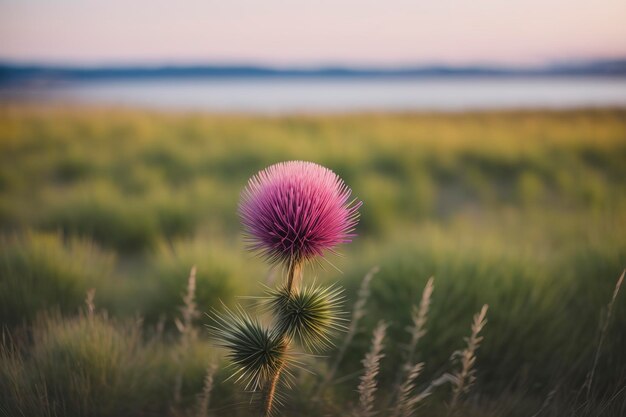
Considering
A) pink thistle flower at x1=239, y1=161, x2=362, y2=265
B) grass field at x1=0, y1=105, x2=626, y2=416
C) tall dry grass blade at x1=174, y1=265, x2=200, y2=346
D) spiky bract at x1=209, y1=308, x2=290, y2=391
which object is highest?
pink thistle flower at x1=239, y1=161, x2=362, y2=265

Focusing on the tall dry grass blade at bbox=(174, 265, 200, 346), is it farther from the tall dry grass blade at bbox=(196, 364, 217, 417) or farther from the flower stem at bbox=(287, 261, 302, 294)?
the flower stem at bbox=(287, 261, 302, 294)

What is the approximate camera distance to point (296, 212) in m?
1.78

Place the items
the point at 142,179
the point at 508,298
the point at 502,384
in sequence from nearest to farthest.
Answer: the point at 502,384
the point at 508,298
the point at 142,179

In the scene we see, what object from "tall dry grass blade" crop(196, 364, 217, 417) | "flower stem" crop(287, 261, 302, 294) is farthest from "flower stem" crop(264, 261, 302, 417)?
"tall dry grass blade" crop(196, 364, 217, 417)

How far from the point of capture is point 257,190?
187cm

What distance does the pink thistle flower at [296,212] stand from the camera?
5.85ft

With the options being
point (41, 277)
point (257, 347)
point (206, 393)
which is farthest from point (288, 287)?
point (41, 277)

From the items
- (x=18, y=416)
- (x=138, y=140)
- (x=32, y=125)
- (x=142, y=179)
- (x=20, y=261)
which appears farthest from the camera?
(x=32, y=125)

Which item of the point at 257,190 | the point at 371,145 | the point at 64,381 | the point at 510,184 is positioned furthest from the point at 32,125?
the point at 257,190

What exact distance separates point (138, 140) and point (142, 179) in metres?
4.03

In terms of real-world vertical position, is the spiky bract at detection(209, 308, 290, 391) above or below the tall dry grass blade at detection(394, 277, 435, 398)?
above

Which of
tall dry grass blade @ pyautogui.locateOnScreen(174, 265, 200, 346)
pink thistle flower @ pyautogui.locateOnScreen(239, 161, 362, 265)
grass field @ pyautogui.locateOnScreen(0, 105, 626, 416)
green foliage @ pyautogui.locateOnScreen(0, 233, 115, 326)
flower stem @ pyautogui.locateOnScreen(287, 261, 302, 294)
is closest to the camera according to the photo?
pink thistle flower @ pyautogui.locateOnScreen(239, 161, 362, 265)

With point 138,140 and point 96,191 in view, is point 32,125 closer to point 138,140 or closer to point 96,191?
point 138,140

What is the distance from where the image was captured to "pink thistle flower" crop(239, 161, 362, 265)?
5.85ft
